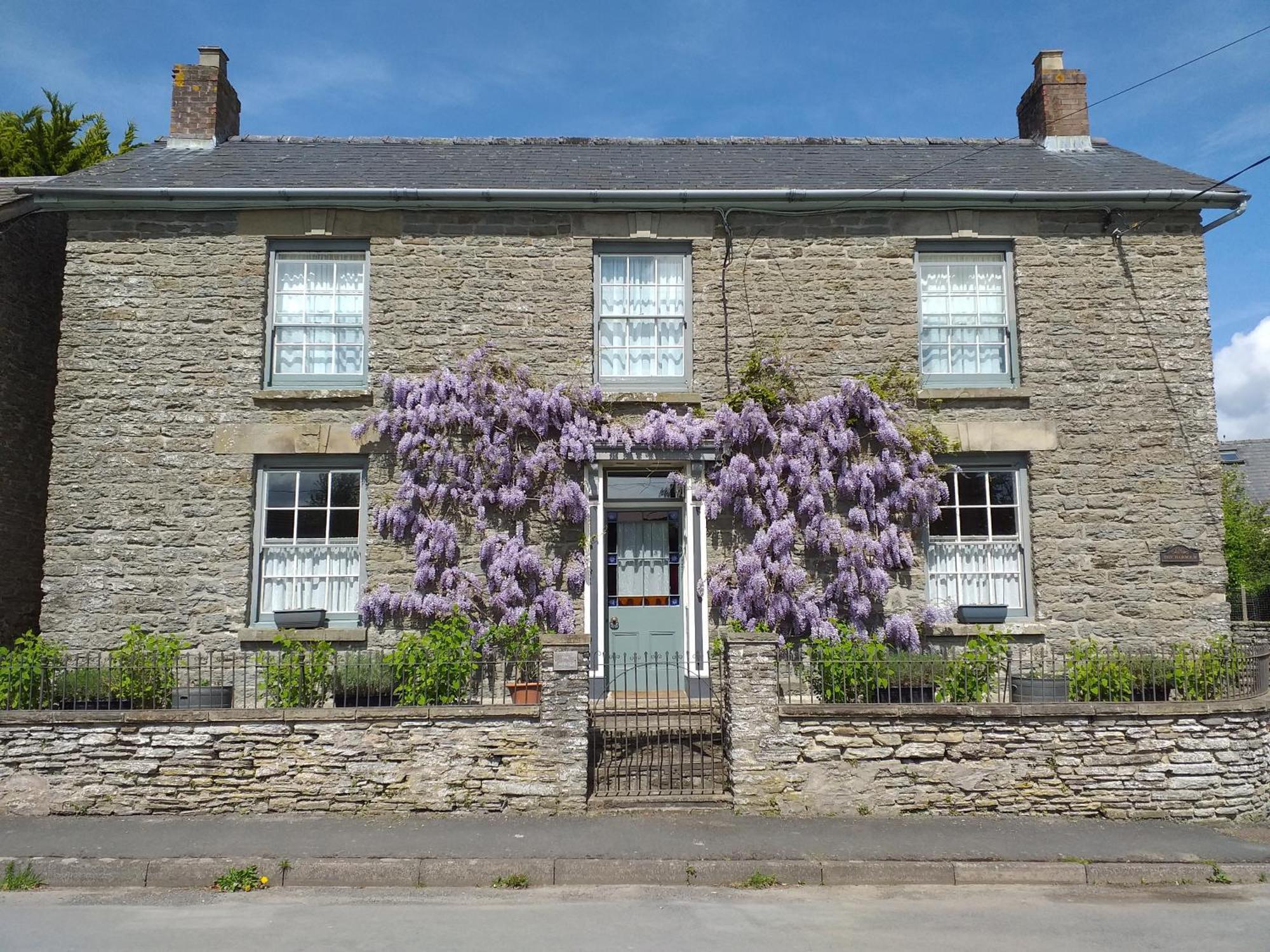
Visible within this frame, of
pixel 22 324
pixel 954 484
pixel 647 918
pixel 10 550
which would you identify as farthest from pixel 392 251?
pixel 647 918

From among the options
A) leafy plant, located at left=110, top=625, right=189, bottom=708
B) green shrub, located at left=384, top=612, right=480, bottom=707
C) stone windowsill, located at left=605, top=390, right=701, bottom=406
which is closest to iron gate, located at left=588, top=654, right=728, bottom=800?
green shrub, located at left=384, top=612, right=480, bottom=707

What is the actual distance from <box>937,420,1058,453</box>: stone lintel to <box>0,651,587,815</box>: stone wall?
5844mm

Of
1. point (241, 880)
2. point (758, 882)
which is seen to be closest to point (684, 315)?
Answer: point (758, 882)

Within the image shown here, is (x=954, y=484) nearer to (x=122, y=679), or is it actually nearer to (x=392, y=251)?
(x=392, y=251)

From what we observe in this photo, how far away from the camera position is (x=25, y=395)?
1221cm

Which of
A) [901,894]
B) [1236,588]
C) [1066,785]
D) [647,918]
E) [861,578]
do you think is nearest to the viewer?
[647,918]

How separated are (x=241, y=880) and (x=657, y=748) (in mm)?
3843

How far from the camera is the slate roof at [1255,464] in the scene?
28.9 m

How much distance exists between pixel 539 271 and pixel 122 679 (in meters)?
6.35

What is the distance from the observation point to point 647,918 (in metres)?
5.88

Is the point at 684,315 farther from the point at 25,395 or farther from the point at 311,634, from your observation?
the point at 25,395

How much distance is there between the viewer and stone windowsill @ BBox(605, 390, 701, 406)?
10930 millimetres

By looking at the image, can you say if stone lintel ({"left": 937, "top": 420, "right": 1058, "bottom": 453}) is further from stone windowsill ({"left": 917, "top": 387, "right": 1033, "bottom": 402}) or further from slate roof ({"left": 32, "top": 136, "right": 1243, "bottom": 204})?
slate roof ({"left": 32, "top": 136, "right": 1243, "bottom": 204})

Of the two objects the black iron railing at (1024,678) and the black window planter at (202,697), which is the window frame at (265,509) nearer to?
the black window planter at (202,697)
